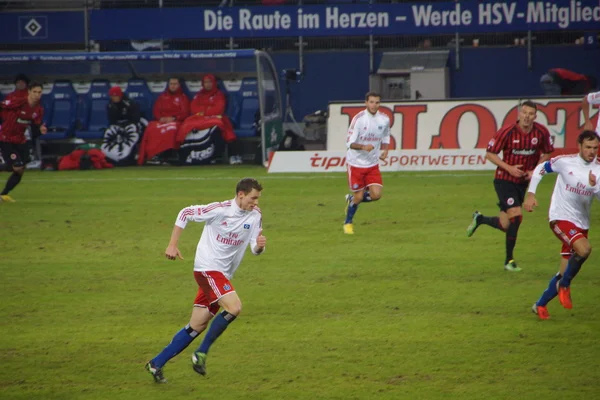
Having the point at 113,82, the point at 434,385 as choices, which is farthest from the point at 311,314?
the point at 113,82

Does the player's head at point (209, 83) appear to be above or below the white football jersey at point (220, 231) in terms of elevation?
above

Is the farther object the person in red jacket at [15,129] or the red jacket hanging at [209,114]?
the red jacket hanging at [209,114]

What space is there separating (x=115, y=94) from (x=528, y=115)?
17.0 metres

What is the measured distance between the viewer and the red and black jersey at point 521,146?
1195 centimetres

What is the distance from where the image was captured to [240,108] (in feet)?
90.6

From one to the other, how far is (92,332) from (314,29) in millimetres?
19097

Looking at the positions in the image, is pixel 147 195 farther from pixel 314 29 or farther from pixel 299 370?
pixel 299 370

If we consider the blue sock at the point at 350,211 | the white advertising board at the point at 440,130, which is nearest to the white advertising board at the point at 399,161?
the white advertising board at the point at 440,130

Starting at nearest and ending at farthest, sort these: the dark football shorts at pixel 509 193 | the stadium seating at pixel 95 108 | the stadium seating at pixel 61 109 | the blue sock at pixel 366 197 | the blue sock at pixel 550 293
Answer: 1. the blue sock at pixel 550 293
2. the dark football shorts at pixel 509 193
3. the blue sock at pixel 366 197
4. the stadium seating at pixel 61 109
5. the stadium seating at pixel 95 108

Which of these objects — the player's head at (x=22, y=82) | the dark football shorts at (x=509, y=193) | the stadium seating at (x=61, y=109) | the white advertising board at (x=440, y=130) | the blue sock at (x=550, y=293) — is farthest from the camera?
the stadium seating at (x=61, y=109)

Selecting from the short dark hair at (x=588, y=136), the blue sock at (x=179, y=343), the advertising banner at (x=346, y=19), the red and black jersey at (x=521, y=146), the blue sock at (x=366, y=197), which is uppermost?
the advertising banner at (x=346, y=19)

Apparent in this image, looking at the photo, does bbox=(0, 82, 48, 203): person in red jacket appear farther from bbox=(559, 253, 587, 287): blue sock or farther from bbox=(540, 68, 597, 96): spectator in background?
bbox=(540, 68, 597, 96): spectator in background

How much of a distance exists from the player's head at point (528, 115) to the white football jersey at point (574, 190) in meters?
1.94

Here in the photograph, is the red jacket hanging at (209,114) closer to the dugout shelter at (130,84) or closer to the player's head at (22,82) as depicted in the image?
the dugout shelter at (130,84)
